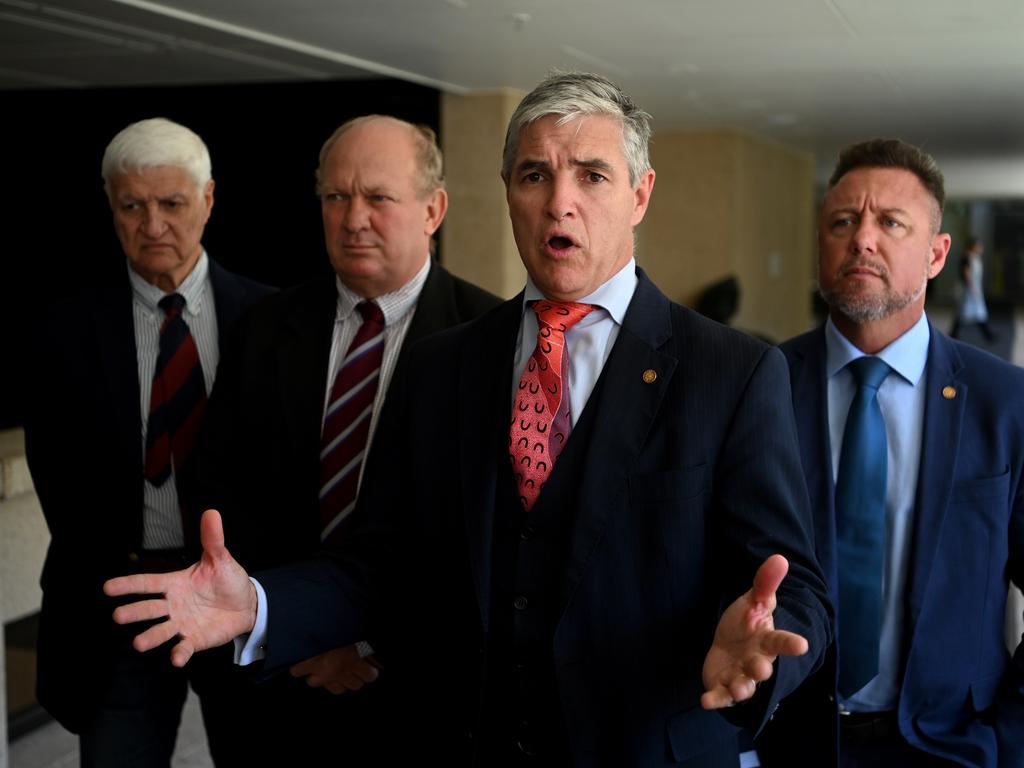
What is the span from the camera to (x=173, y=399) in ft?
8.75

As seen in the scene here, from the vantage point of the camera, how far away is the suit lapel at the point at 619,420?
1.58 m

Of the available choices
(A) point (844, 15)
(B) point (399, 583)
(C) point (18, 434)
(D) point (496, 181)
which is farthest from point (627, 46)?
(B) point (399, 583)

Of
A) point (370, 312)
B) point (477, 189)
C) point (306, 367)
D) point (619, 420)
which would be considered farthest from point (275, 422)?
point (477, 189)

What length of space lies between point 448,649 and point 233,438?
2.84 feet

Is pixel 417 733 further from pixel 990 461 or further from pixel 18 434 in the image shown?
pixel 18 434

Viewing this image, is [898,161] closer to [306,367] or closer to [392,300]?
[392,300]

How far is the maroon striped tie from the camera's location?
7.48 ft

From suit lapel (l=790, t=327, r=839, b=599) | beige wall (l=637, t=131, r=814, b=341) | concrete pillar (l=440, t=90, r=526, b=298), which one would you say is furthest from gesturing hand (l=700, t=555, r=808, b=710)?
beige wall (l=637, t=131, r=814, b=341)

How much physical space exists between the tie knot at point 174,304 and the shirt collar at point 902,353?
150 cm

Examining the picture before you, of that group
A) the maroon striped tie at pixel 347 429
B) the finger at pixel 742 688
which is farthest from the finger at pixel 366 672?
the finger at pixel 742 688

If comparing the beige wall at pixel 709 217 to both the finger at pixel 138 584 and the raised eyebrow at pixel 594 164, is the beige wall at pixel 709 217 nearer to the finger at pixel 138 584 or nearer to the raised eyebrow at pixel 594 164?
the raised eyebrow at pixel 594 164

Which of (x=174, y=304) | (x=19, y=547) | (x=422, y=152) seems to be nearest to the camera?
(x=422, y=152)

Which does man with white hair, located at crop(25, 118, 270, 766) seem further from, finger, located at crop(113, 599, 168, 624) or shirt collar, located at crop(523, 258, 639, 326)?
shirt collar, located at crop(523, 258, 639, 326)

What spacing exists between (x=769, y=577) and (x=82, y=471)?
5.92ft
